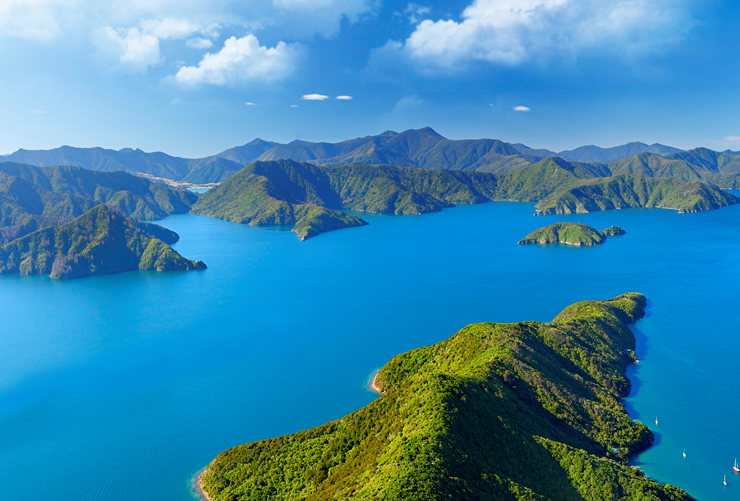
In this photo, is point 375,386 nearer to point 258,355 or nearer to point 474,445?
point 258,355

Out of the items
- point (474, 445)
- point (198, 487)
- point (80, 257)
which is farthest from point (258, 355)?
point (80, 257)

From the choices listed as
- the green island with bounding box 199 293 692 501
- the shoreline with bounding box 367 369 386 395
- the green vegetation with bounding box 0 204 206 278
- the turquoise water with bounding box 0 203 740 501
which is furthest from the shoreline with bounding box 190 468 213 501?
the green vegetation with bounding box 0 204 206 278

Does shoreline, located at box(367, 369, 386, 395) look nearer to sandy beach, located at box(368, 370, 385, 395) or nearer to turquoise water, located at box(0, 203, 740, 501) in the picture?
sandy beach, located at box(368, 370, 385, 395)

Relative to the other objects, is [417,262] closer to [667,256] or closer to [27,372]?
[667,256]

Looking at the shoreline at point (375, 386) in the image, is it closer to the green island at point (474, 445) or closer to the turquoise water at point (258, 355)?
the turquoise water at point (258, 355)

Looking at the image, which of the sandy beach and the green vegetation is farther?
the green vegetation

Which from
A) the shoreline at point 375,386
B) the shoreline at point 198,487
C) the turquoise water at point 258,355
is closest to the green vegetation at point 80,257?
the turquoise water at point 258,355
